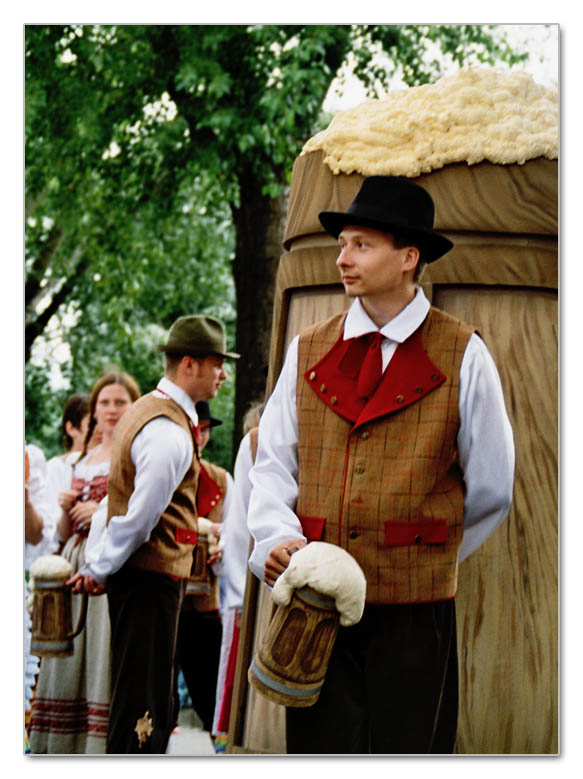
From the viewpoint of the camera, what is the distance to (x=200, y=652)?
16.1ft

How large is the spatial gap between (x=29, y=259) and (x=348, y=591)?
213 centimetres

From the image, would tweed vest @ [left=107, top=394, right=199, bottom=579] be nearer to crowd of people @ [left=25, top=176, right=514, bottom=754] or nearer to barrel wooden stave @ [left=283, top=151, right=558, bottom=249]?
crowd of people @ [left=25, top=176, right=514, bottom=754]

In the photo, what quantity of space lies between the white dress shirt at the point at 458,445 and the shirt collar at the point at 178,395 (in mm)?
1052

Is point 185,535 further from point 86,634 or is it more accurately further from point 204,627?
point 204,627

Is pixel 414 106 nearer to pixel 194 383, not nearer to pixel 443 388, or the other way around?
pixel 443 388

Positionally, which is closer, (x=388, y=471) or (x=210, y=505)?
(x=388, y=471)

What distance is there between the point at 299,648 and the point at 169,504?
1.36 meters

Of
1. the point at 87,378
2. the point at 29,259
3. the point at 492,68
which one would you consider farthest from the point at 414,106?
the point at 87,378

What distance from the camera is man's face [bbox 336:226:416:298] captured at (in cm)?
302

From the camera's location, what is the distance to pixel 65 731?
13.6ft

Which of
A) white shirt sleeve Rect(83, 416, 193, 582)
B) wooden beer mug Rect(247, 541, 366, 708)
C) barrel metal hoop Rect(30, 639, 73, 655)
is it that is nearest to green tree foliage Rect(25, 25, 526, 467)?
Result: white shirt sleeve Rect(83, 416, 193, 582)

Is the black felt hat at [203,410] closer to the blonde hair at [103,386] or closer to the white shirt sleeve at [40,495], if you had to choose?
the blonde hair at [103,386]

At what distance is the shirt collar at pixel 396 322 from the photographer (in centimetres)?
299

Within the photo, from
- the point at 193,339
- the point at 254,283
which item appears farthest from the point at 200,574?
the point at 254,283
